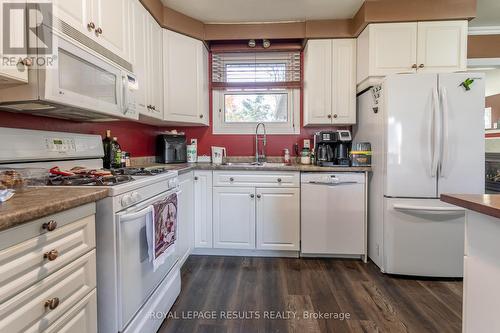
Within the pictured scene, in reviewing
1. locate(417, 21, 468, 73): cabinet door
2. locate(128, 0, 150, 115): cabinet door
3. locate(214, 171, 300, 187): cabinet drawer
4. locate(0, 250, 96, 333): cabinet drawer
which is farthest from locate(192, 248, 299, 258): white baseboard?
locate(417, 21, 468, 73): cabinet door

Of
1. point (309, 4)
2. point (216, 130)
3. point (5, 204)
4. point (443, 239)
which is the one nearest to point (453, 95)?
point (443, 239)

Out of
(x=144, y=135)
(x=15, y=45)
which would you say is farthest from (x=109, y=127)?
(x=15, y=45)

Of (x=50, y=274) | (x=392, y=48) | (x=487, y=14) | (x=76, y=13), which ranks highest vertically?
(x=487, y=14)

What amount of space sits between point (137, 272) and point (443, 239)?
232cm

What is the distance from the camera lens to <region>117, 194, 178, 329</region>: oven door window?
1181 mm

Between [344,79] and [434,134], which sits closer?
[434,134]

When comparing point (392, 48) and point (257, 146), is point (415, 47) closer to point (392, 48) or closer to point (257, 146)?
point (392, 48)

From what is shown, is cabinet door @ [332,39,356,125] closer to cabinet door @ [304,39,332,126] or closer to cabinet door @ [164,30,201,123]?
cabinet door @ [304,39,332,126]

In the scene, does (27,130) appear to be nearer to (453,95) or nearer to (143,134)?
(143,134)

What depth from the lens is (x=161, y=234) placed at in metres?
1.53

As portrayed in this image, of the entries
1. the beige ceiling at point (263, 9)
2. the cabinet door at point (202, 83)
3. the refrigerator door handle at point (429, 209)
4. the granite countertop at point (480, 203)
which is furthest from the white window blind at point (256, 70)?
the granite countertop at point (480, 203)

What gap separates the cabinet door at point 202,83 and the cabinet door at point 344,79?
4.60ft

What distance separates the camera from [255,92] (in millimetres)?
3205

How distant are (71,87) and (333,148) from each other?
2.30m
